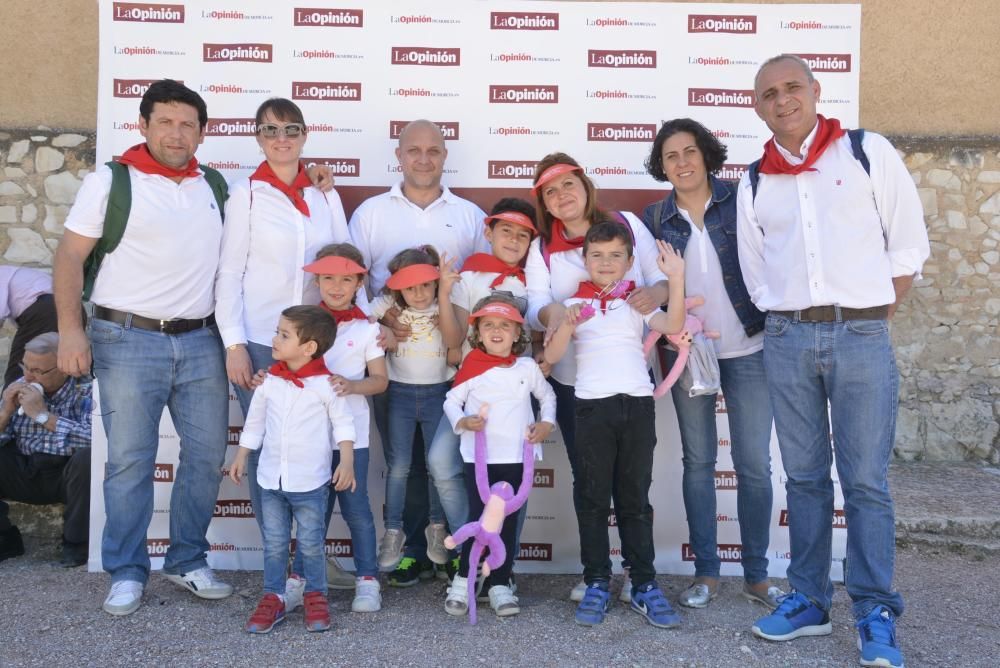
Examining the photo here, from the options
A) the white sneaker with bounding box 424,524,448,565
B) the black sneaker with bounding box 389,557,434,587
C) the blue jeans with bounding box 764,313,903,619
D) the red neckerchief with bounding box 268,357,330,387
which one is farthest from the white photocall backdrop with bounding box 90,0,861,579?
the blue jeans with bounding box 764,313,903,619

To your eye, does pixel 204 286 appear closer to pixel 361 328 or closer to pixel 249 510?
pixel 361 328

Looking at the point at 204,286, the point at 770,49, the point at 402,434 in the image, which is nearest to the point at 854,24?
the point at 770,49

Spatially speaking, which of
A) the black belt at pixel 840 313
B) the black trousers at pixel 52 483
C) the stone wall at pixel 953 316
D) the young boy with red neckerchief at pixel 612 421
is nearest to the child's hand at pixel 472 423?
the young boy with red neckerchief at pixel 612 421

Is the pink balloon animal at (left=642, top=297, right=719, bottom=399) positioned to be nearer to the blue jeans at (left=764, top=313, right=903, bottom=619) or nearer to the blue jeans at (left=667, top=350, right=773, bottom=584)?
the blue jeans at (left=667, top=350, right=773, bottom=584)

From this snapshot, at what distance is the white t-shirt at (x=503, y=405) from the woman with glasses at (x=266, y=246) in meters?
0.87

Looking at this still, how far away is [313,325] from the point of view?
3621 mm

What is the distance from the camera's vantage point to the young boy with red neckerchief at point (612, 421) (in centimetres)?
368

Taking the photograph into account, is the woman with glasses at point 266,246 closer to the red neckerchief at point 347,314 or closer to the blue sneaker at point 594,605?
the red neckerchief at point 347,314

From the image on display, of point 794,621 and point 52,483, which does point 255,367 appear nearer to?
point 52,483

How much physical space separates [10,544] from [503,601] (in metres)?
2.65

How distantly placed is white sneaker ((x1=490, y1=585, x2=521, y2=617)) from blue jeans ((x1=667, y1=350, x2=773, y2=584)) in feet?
2.91

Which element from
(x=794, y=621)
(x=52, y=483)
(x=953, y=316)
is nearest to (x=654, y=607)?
(x=794, y=621)

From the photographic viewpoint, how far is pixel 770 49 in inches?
182

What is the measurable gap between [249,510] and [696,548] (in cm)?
227
